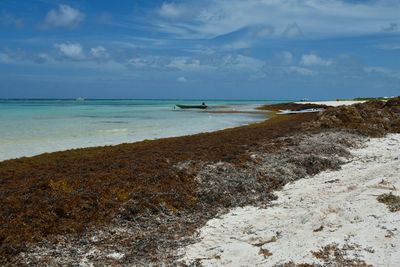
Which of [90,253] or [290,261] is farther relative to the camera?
[90,253]

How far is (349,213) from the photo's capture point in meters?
9.34

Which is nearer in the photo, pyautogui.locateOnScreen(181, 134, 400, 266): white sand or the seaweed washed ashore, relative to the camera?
pyautogui.locateOnScreen(181, 134, 400, 266): white sand

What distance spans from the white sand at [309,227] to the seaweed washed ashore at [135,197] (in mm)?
642

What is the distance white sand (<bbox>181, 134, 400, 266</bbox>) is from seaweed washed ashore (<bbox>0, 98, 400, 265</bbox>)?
642 millimetres

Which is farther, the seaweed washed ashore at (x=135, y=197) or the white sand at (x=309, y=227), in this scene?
the seaweed washed ashore at (x=135, y=197)

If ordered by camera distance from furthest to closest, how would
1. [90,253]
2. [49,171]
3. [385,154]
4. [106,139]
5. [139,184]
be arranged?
[106,139], [385,154], [49,171], [139,184], [90,253]

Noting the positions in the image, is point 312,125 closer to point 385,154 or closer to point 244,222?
point 385,154

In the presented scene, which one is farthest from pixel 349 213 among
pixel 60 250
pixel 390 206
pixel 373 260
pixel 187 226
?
pixel 60 250

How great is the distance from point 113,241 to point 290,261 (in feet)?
11.9

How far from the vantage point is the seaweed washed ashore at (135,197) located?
8188mm

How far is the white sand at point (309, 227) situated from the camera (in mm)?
7477

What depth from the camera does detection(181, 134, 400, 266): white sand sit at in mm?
7477

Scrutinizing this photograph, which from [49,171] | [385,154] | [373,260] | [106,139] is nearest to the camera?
[373,260]

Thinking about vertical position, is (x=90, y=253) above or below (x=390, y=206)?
below
